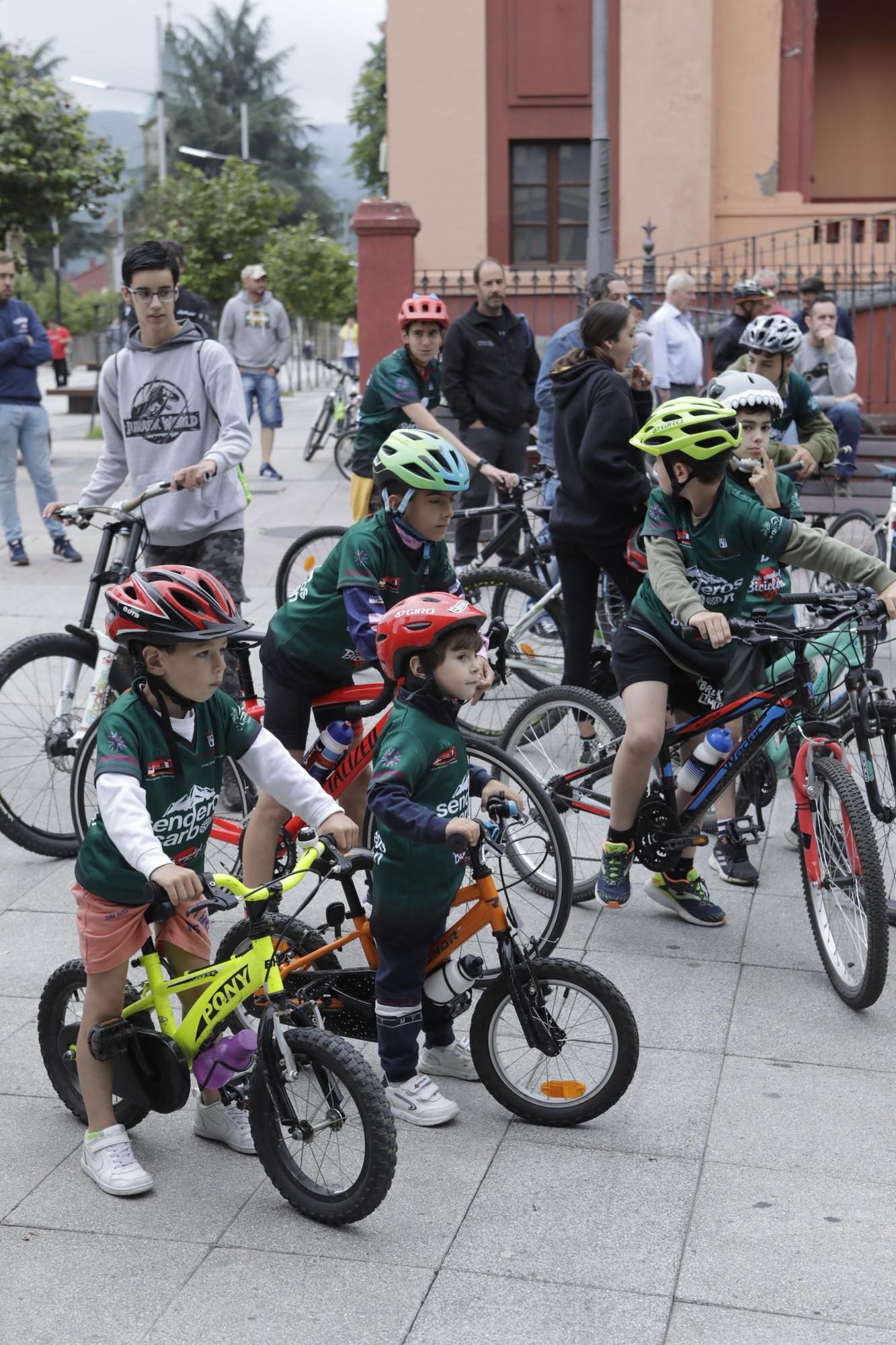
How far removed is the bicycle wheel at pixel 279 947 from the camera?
4.05 metres

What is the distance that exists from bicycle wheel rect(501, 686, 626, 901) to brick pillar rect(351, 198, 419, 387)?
9.53 metres

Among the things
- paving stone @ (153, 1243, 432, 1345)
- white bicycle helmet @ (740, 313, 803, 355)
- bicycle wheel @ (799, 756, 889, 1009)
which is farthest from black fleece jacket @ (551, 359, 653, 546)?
paving stone @ (153, 1243, 432, 1345)

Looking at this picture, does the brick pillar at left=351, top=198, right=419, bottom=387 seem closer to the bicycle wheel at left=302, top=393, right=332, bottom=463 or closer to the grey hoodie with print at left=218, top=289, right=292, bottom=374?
the grey hoodie with print at left=218, top=289, right=292, bottom=374

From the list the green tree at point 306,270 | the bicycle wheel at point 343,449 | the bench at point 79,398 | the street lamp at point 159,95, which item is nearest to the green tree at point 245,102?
the street lamp at point 159,95

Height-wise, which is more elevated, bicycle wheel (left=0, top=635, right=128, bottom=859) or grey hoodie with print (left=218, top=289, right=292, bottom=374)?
grey hoodie with print (left=218, top=289, right=292, bottom=374)

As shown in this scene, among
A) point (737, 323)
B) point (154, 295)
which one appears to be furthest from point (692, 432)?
point (737, 323)

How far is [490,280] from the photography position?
9.77 meters

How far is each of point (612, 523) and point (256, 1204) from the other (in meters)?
3.47

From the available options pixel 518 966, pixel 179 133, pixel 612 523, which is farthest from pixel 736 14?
pixel 179 133

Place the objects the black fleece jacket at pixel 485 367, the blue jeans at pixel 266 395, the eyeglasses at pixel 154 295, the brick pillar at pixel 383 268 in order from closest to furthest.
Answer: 1. the eyeglasses at pixel 154 295
2. the black fleece jacket at pixel 485 367
3. the brick pillar at pixel 383 268
4. the blue jeans at pixel 266 395

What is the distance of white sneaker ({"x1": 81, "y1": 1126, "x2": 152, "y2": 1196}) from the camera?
389cm

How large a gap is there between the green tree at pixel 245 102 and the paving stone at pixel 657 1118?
76614 mm

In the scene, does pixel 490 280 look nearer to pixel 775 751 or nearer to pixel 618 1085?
pixel 775 751

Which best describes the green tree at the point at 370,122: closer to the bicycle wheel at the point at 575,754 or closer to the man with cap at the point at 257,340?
the man with cap at the point at 257,340
